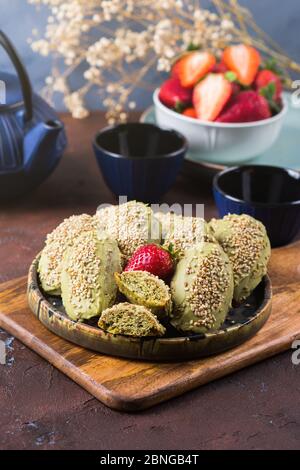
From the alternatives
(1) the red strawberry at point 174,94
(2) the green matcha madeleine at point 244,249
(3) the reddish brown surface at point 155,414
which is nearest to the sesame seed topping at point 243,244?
(2) the green matcha madeleine at point 244,249

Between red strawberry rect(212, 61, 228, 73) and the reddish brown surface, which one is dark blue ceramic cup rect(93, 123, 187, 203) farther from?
the reddish brown surface

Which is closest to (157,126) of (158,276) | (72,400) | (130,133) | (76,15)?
(130,133)

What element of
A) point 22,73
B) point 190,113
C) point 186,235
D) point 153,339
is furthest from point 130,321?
point 190,113

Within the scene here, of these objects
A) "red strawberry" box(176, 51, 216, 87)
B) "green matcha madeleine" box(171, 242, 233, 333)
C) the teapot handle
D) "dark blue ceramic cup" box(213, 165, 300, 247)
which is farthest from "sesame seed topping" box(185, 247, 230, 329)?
"red strawberry" box(176, 51, 216, 87)

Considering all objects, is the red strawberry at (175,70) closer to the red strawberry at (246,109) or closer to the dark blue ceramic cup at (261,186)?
the red strawberry at (246,109)

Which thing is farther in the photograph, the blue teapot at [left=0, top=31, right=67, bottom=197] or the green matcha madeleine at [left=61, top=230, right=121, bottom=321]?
the blue teapot at [left=0, top=31, right=67, bottom=197]

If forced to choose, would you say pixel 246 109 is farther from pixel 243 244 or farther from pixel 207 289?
pixel 207 289
